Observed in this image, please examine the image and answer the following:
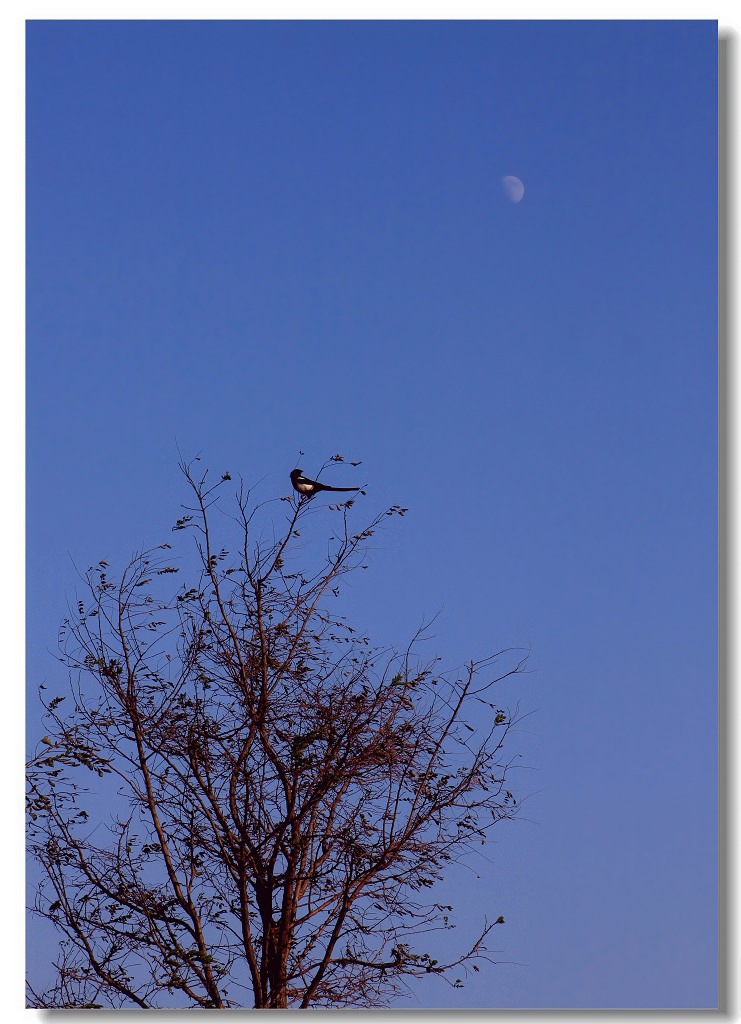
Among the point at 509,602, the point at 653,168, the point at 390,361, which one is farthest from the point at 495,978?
the point at 653,168

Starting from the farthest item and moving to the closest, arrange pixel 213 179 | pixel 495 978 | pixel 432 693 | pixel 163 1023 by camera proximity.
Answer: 1. pixel 213 179
2. pixel 432 693
3. pixel 495 978
4. pixel 163 1023

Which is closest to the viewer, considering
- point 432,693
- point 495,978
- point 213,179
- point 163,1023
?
point 163,1023

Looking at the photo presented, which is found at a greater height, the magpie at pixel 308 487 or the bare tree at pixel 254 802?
the magpie at pixel 308 487

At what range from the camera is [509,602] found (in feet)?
15.6

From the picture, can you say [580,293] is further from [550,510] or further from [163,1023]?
[163,1023]

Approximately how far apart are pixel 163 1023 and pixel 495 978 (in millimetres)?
1015

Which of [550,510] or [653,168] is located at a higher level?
[653,168]

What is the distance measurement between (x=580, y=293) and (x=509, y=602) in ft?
4.21

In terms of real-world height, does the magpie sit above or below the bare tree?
above

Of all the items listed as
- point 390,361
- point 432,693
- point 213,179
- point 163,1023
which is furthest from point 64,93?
point 163,1023

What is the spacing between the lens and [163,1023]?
11.4ft
